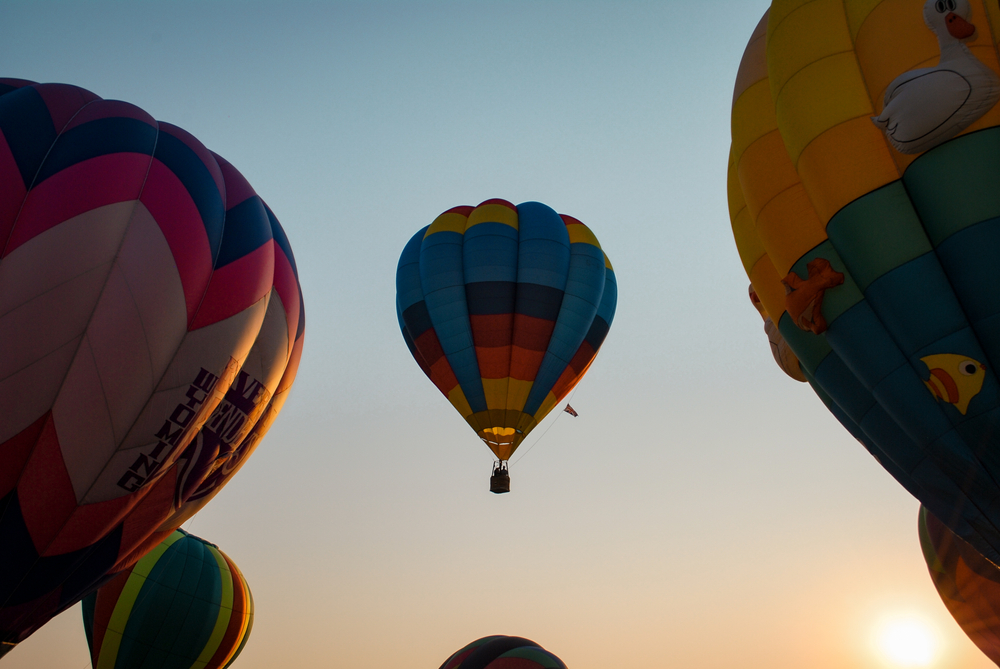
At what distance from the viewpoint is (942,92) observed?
5.45m

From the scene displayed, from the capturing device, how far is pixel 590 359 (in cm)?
1554

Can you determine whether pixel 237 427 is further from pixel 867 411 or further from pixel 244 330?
pixel 867 411

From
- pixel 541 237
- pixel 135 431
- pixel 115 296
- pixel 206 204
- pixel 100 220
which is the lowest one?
pixel 135 431

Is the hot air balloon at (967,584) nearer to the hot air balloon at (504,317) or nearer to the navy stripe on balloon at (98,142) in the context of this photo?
the hot air balloon at (504,317)

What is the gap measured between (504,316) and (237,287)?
7573 millimetres

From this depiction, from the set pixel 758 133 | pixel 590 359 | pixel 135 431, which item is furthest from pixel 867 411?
pixel 590 359

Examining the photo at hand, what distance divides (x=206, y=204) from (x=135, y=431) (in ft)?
7.11

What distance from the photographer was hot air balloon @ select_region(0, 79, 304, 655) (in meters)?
6.05

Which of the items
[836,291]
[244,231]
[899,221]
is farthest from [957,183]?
[244,231]

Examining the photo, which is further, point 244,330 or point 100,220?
point 244,330

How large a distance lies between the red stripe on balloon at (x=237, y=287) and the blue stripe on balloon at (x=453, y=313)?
6914 millimetres

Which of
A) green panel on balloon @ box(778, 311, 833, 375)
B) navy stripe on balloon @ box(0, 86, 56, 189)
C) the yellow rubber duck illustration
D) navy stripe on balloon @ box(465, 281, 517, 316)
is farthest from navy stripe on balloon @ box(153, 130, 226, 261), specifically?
navy stripe on balloon @ box(465, 281, 517, 316)

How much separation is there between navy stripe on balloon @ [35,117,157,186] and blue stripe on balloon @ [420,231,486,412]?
7732mm

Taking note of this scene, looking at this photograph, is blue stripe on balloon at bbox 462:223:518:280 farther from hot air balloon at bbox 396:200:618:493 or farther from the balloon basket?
the balloon basket
